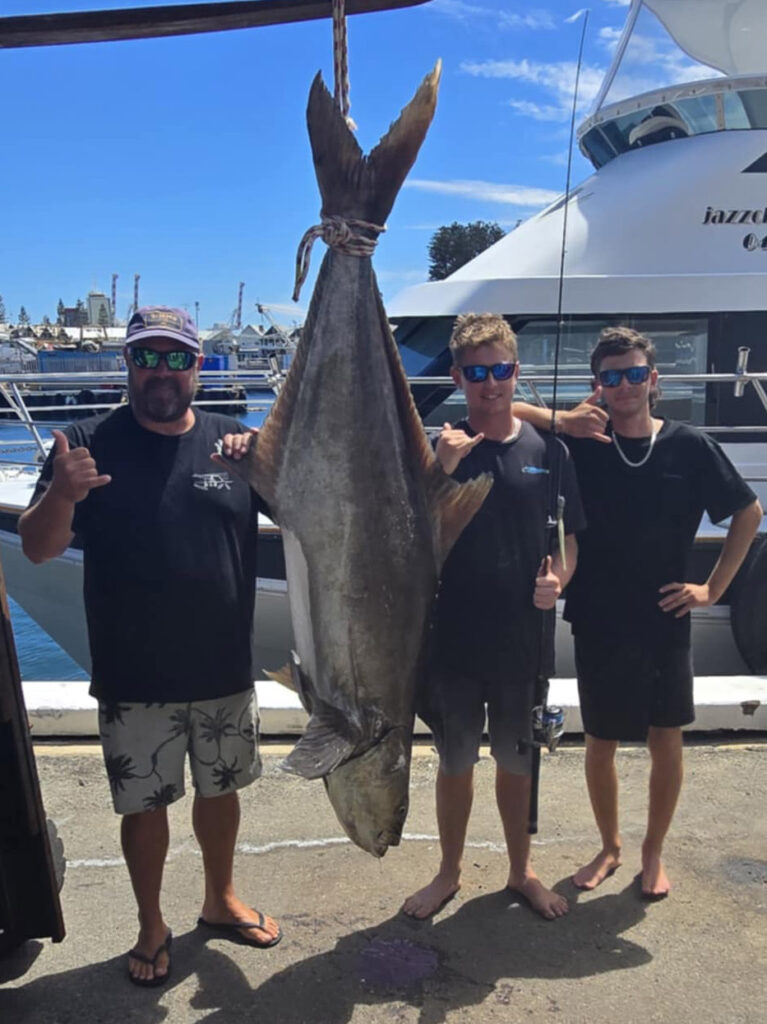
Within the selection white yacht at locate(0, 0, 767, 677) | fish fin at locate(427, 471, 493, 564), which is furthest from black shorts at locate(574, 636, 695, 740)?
white yacht at locate(0, 0, 767, 677)

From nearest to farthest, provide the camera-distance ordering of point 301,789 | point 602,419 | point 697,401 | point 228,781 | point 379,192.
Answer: point 379,192
point 228,781
point 602,419
point 301,789
point 697,401

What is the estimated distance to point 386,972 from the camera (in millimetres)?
2320

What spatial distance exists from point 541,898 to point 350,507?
1411 mm

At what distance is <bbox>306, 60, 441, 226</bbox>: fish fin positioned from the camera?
1.92 metres

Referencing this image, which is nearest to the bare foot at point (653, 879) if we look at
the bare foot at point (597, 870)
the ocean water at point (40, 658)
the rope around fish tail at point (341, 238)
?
the bare foot at point (597, 870)

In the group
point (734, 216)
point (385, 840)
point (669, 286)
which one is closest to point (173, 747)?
point (385, 840)

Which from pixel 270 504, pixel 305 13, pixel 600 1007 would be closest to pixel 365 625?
pixel 270 504

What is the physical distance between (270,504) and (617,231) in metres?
4.75

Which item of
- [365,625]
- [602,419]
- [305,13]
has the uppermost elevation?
[305,13]

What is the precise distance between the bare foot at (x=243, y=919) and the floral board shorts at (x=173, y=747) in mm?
341

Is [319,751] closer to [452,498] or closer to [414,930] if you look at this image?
[452,498]

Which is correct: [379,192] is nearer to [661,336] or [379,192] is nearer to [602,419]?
[602,419]

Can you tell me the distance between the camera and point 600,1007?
2186 mm

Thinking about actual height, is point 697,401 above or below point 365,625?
above
